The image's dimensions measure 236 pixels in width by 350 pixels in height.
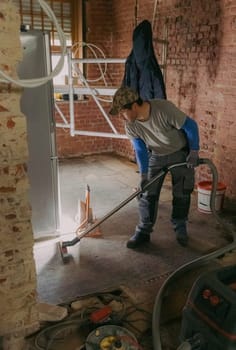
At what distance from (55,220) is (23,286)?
1.40 m

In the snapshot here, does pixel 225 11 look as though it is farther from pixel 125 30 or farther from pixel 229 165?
pixel 125 30

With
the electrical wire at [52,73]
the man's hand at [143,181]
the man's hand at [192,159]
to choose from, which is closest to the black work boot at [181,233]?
the man's hand at [143,181]

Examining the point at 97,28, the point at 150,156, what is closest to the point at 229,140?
the point at 150,156

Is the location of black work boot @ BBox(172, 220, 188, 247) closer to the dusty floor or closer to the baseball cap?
the dusty floor

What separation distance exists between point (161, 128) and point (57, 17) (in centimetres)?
354

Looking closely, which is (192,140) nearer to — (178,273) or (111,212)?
(111,212)

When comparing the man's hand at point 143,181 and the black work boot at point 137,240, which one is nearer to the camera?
the man's hand at point 143,181

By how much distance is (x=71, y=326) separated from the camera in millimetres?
2082

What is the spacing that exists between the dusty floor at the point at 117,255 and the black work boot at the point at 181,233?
5 centimetres

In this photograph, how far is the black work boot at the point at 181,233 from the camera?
3.09m

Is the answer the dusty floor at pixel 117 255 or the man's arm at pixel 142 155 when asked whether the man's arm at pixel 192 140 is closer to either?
the man's arm at pixel 142 155

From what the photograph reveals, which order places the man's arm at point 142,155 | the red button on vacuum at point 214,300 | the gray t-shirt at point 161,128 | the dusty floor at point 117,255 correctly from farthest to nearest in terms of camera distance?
the man's arm at point 142,155 → the gray t-shirt at point 161,128 → the dusty floor at point 117,255 → the red button on vacuum at point 214,300

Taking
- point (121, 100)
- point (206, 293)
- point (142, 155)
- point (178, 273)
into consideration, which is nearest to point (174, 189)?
point (142, 155)

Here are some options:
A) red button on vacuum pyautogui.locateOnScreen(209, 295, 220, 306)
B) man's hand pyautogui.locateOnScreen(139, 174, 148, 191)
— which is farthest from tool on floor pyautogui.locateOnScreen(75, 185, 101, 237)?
red button on vacuum pyautogui.locateOnScreen(209, 295, 220, 306)
